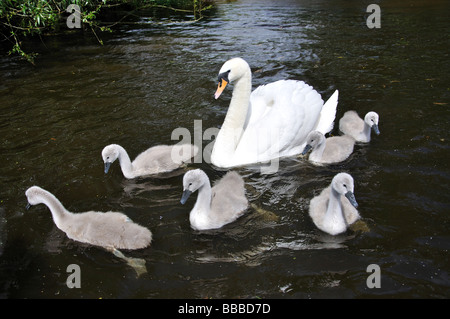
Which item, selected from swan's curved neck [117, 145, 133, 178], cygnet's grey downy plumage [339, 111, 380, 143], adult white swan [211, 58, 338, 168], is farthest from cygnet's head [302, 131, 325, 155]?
swan's curved neck [117, 145, 133, 178]

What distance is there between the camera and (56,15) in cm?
916

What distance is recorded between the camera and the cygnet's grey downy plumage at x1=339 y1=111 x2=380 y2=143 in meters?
5.84

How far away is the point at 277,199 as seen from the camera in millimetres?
4949

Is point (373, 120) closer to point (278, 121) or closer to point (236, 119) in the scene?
point (278, 121)

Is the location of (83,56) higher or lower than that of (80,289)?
higher

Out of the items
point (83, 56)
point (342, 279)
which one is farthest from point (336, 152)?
point (83, 56)

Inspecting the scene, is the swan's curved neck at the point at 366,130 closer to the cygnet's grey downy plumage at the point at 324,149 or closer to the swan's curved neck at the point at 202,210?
the cygnet's grey downy plumage at the point at 324,149

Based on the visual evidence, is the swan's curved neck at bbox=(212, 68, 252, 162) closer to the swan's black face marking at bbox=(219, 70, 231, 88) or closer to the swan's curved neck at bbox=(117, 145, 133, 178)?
the swan's black face marking at bbox=(219, 70, 231, 88)

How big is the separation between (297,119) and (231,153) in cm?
110

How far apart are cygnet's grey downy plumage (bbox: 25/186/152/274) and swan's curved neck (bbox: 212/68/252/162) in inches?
69.4

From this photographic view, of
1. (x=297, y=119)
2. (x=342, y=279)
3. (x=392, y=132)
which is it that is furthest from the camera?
(x=392, y=132)

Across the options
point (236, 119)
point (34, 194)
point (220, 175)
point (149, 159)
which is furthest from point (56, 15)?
point (220, 175)

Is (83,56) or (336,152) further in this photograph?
(83,56)
